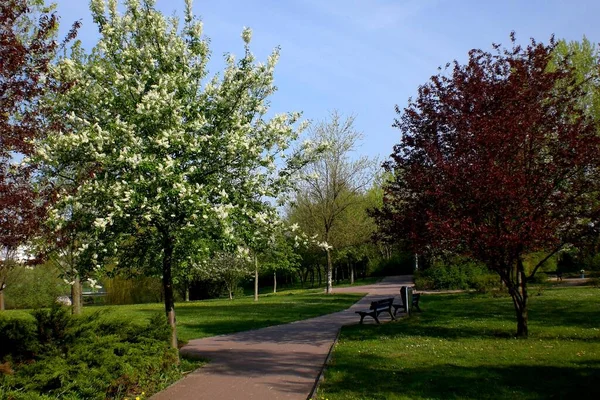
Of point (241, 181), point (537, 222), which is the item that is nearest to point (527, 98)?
point (537, 222)

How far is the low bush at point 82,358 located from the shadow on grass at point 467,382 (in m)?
3.02

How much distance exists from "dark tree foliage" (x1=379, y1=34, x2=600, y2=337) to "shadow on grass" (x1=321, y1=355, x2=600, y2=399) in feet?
11.3

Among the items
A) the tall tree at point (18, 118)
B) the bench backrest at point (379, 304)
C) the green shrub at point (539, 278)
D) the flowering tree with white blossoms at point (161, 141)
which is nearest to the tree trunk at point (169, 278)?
the flowering tree with white blossoms at point (161, 141)

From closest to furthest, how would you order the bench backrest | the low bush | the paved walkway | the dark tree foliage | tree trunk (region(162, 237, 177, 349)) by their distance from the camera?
the low bush → the paved walkway → tree trunk (region(162, 237, 177, 349)) → the dark tree foliage → the bench backrest

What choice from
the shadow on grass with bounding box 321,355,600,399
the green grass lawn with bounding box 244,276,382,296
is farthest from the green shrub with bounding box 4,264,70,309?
the shadow on grass with bounding box 321,355,600,399

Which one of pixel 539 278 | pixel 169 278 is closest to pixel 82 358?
pixel 169 278

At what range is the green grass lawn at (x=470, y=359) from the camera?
776 cm

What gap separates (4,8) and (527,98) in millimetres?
11589

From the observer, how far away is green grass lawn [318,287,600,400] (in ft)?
25.5

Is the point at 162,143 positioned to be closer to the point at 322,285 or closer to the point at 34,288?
the point at 34,288

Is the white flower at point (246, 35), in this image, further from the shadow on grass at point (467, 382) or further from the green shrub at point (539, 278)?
the green shrub at point (539, 278)

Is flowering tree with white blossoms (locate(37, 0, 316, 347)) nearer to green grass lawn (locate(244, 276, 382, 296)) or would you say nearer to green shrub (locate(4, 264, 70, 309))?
green shrub (locate(4, 264, 70, 309))

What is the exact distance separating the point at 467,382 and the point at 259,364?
4064mm

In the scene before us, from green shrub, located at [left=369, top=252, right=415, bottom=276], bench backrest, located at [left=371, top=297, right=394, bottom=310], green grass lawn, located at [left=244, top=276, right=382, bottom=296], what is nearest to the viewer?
bench backrest, located at [left=371, top=297, right=394, bottom=310]
